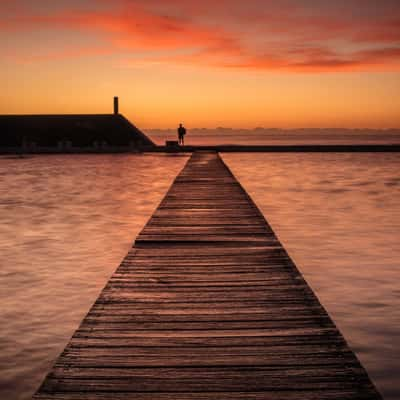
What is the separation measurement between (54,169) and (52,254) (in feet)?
74.8

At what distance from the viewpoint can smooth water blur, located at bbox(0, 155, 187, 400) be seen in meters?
6.24

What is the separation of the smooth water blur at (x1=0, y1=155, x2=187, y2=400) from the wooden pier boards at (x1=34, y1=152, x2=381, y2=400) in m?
1.00

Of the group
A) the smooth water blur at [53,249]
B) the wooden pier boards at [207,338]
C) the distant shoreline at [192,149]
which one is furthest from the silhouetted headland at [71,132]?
the wooden pier boards at [207,338]

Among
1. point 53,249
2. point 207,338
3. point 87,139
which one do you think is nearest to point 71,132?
point 87,139

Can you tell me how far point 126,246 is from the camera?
1323 cm

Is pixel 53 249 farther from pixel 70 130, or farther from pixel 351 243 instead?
pixel 70 130

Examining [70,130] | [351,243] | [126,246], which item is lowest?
[126,246]

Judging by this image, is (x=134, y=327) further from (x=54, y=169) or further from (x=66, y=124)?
(x=66, y=124)

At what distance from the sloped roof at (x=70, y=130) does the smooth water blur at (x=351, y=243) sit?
1896cm

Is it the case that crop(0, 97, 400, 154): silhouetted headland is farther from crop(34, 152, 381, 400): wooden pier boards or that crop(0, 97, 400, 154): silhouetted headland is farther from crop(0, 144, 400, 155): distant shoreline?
crop(34, 152, 381, 400): wooden pier boards

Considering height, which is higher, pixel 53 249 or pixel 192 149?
pixel 192 149

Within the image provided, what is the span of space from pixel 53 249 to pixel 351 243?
6.86 m

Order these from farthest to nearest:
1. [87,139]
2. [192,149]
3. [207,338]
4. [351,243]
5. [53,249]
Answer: [87,139] < [192,149] < [351,243] < [53,249] < [207,338]

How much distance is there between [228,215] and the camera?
463 inches
